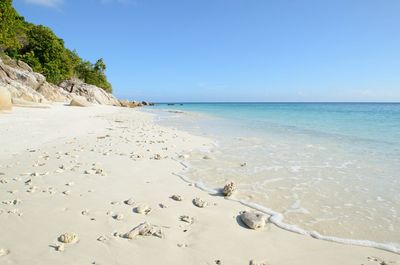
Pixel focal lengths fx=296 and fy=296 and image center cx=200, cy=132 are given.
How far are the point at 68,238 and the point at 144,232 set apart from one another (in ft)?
2.81

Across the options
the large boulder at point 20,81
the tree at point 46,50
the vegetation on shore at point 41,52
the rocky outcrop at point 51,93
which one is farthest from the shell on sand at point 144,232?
the tree at point 46,50

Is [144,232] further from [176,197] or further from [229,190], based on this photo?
[229,190]

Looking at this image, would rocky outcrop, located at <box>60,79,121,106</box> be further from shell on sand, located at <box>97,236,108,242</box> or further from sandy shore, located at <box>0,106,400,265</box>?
shell on sand, located at <box>97,236,108,242</box>

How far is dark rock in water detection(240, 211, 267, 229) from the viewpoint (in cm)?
410

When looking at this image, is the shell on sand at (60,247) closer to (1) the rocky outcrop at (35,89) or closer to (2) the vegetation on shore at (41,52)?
(1) the rocky outcrop at (35,89)

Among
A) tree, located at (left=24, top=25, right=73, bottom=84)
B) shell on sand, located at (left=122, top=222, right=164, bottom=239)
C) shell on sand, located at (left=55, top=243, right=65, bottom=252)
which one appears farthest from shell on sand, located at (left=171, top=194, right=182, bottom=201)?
tree, located at (left=24, top=25, right=73, bottom=84)

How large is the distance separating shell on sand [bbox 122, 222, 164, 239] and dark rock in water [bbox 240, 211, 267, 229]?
1.25 m

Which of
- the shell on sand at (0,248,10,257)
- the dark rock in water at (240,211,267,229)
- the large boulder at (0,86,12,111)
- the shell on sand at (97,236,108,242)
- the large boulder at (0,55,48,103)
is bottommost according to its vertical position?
the dark rock in water at (240,211,267,229)

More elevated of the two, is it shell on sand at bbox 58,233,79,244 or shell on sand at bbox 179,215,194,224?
shell on sand at bbox 58,233,79,244

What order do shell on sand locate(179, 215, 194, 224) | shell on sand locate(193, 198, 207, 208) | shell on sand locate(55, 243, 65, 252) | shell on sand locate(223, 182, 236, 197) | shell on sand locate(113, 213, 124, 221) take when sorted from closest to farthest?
1. shell on sand locate(55, 243, 65, 252)
2. shell on sand locate(113, 213, 124, 221)
3. shell on sand locate(179, 215, 194, 224)
4. shell on sand locate(193, 198, 207, 208)
5. shell on sand locate(223, 182, 236, 197)

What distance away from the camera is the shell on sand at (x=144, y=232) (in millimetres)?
3573

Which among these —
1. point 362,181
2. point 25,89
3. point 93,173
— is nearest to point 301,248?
point 362,181

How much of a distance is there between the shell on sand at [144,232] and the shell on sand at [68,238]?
0.54m

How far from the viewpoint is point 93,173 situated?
615 centimetres
